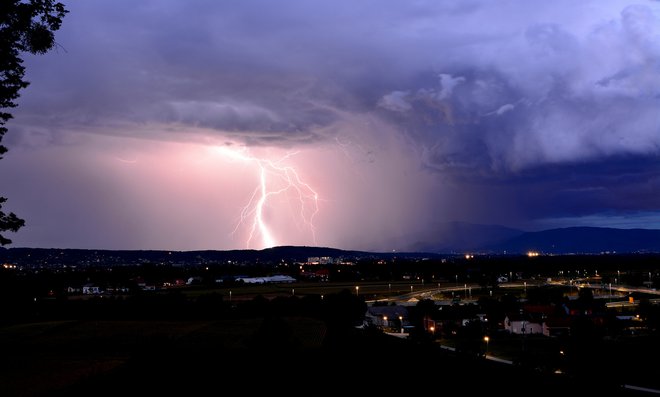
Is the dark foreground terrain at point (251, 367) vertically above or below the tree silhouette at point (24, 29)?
below

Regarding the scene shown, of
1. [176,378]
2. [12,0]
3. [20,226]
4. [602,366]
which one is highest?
[12,0]

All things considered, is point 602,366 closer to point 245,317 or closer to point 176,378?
point 176,378

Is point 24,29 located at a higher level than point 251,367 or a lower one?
higher

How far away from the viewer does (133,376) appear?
18.7 meters

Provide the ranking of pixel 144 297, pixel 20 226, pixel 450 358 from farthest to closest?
1. pixel 144 297
2. pixel 450 358
3. pixel 20 226

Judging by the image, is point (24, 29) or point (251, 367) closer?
point (24, 29)

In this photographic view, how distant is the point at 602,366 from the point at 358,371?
1311 centimetres

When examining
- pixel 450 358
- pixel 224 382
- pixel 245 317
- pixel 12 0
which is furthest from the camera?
pixel 245 317

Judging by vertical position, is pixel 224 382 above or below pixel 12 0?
below

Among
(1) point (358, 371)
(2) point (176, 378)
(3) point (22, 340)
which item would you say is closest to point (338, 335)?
(1) point (358, 371)

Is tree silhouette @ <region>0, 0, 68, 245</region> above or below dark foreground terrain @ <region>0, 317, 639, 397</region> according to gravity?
above

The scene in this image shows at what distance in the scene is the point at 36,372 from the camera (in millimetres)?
23797

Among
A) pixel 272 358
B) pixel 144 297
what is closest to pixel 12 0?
pixel 272 358

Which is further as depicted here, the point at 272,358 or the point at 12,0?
the point at 272,358
